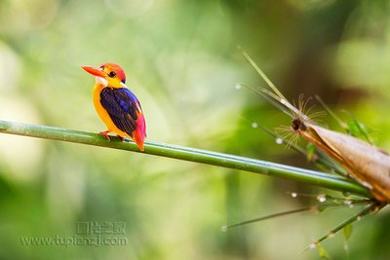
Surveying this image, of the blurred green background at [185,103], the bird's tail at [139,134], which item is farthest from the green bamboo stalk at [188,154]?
the blurred green background at [185,103]

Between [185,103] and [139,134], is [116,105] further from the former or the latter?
[185,103]

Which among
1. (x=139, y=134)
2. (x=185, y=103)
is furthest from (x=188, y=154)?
(x=185, y=103)

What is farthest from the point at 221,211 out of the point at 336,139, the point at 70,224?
the point at 336,139

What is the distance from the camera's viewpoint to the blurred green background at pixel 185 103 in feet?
6.72

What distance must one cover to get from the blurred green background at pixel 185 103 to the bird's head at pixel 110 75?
3.90ft

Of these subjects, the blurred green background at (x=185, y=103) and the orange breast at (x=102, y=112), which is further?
the blurred green background at (x=185, y=103)

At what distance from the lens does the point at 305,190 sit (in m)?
2.32

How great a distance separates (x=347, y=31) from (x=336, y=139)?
66.5 inches

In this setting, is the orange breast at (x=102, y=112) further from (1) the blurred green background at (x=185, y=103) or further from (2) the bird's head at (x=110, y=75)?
(1) the blurred green background at (x=185, y=103)

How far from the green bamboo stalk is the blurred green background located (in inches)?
42.4

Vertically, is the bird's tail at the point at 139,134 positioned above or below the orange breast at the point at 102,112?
below

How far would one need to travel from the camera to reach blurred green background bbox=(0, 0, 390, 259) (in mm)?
2047

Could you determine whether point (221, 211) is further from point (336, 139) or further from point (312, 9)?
point (336, 139)

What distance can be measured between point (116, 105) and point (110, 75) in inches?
1.6
